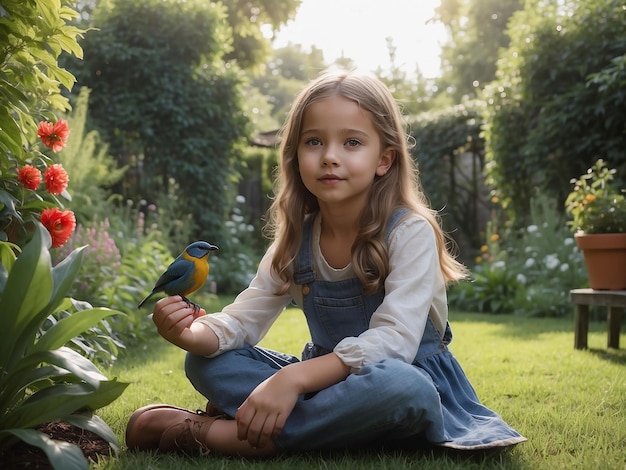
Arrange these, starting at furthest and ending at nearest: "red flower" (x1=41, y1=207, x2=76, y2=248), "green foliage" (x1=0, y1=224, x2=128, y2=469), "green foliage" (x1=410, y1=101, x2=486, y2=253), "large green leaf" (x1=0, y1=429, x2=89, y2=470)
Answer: "green foliage" (x1=410, y1=101, x2=486, y2=253)
"red flower" (x1=41, y1=207, x2=76, y2=248)
"green foliage" (x1=0, y1=224, x2=128, y2=469)
"large green leaf" (x1=0, y1=429, x2=89, y2=470)

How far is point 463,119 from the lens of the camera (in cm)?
1001

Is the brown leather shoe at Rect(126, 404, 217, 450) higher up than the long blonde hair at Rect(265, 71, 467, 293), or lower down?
lower down

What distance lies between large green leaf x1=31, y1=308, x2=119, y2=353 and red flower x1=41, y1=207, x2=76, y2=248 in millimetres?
918

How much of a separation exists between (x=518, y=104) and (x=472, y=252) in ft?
11.8

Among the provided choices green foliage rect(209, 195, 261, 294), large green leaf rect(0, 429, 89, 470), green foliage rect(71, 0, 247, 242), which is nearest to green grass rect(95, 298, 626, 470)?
large green leaf rect(0, 429, 89, 470)

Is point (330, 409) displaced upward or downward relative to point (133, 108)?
downward

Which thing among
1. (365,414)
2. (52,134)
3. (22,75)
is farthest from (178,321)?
(52,134)

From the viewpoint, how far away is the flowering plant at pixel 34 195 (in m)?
2.43

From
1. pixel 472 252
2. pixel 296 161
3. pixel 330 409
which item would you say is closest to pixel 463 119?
pixel 472 252

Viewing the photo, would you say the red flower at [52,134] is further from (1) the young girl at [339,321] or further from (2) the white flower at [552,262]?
(2) the white flower at [552,262]

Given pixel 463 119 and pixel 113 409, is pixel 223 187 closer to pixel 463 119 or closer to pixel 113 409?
pixel 463 119

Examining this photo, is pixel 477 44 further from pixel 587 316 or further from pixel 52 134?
pixel 52 134

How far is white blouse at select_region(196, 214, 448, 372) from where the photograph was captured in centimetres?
199

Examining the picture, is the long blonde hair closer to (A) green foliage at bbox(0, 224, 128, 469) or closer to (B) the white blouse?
(B) the white blouse
